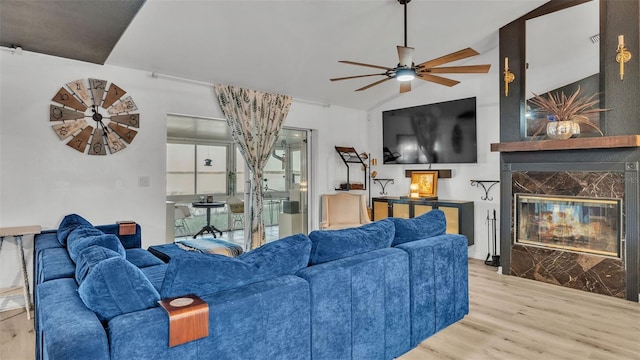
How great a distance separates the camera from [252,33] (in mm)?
3648

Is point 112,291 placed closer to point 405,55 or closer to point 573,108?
point 405,55

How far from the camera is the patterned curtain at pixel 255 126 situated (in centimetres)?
481

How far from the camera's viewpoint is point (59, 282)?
5.30ft

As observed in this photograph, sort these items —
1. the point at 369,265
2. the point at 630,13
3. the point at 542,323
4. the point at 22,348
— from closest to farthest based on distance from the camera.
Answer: the point at 369,265, the point at 22,348, the point at 542,323, the point at 630,13

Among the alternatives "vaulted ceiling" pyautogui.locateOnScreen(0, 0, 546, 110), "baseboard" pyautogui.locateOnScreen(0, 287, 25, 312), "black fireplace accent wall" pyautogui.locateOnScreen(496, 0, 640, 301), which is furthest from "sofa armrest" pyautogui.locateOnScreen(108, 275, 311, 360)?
"black fireplace accent wall" pyautogui.locateOnScreen(496, 0, 640, 301)

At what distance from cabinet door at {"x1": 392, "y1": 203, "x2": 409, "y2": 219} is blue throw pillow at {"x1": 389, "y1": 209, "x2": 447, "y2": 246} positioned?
2559 millimetres

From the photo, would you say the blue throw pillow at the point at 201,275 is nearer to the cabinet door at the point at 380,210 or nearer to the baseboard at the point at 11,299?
the baseboard at the point at 11,299

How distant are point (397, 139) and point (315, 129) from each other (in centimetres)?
140

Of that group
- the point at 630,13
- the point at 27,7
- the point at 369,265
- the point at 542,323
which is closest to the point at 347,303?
the point at 369,265

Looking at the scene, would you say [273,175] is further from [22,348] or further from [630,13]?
[630,13]

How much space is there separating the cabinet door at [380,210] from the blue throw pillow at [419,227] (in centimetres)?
281

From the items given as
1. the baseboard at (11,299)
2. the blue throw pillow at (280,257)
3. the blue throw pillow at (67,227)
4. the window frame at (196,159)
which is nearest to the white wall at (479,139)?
the blue throw pillow at (280,257)

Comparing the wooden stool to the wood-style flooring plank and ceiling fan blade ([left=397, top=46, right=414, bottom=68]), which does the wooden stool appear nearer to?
the wood-style flooring plank

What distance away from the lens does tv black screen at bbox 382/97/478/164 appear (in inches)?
201
